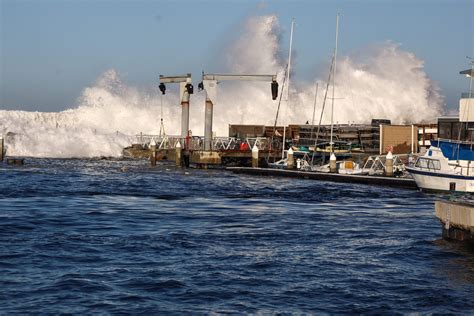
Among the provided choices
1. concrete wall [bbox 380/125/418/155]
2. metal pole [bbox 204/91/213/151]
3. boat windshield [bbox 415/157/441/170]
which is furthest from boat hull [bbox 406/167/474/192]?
concrete wall [bbox 380/125/418/155]

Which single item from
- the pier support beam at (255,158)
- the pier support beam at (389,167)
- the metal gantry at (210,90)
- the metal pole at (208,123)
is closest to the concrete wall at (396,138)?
the metal gantry at (210,90)

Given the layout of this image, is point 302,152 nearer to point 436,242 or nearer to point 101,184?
point 101,184

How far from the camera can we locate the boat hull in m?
38.6

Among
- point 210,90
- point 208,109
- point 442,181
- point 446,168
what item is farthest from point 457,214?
point 210,90

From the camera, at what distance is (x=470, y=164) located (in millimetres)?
38906

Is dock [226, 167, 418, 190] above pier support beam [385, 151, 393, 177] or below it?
below

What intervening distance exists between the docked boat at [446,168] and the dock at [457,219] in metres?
16.5

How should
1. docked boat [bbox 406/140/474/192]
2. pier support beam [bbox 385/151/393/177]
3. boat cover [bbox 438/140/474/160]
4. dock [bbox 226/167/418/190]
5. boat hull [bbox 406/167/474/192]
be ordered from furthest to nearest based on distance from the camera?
1. pier support beam [bbox 385/151/393/177]
2. dock [bbox 226/167/418/190]
3. boat cover [bbox 438/140/474/160]
4. docked boat [bbox 406/140/474/192]
5. boat hull [bbox 406/167/474/192]

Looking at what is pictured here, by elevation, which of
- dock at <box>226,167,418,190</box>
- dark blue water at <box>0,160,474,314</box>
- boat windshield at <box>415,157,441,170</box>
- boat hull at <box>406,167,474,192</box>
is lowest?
dark blue water at <box>0,160,474,314</box>

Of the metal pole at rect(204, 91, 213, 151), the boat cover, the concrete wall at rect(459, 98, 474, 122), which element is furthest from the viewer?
the metal pole at rect(204, 91, 213, 151)

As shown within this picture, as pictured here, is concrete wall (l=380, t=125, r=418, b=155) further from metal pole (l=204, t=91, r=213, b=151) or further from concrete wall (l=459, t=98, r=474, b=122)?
concrete wall (l=459, t=98, r=474, b=122)

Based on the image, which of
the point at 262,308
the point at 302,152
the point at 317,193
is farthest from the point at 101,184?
the point at 262,308

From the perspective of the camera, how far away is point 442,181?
129 ft

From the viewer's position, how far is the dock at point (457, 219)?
20.9 meters
